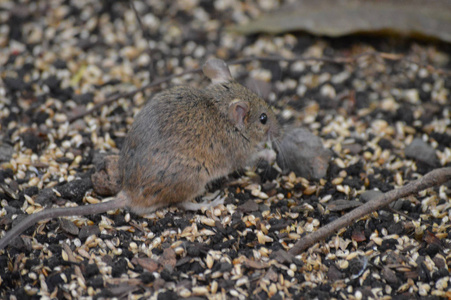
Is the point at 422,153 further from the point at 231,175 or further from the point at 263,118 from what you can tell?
the point at 231,175

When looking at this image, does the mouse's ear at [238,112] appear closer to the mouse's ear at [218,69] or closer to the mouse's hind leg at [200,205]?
the mouse's ear at [218,69]

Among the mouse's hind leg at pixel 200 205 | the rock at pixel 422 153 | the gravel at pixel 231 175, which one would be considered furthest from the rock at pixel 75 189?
the rock at pixel 422 153

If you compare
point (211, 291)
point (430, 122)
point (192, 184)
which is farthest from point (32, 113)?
point (430, 122)

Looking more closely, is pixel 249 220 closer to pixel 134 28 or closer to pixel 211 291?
pixel 211 291

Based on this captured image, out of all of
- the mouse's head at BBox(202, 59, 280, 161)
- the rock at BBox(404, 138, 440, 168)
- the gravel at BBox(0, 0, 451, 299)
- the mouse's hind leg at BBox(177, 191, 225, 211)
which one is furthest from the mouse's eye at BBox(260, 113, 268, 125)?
the rock at BBox(404, 138, 440, 168)

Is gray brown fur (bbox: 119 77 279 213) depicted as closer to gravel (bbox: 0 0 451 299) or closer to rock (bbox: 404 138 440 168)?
gravel (bbox: 0 0 451 299)

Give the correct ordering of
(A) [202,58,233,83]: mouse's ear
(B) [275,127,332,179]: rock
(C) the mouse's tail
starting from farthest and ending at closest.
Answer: (A) [202,58,233,83]: mouse's ear
(B) [275,127,332,179]: rock
(C) the mouse's tail

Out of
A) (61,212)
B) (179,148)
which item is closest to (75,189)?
(61,212)
